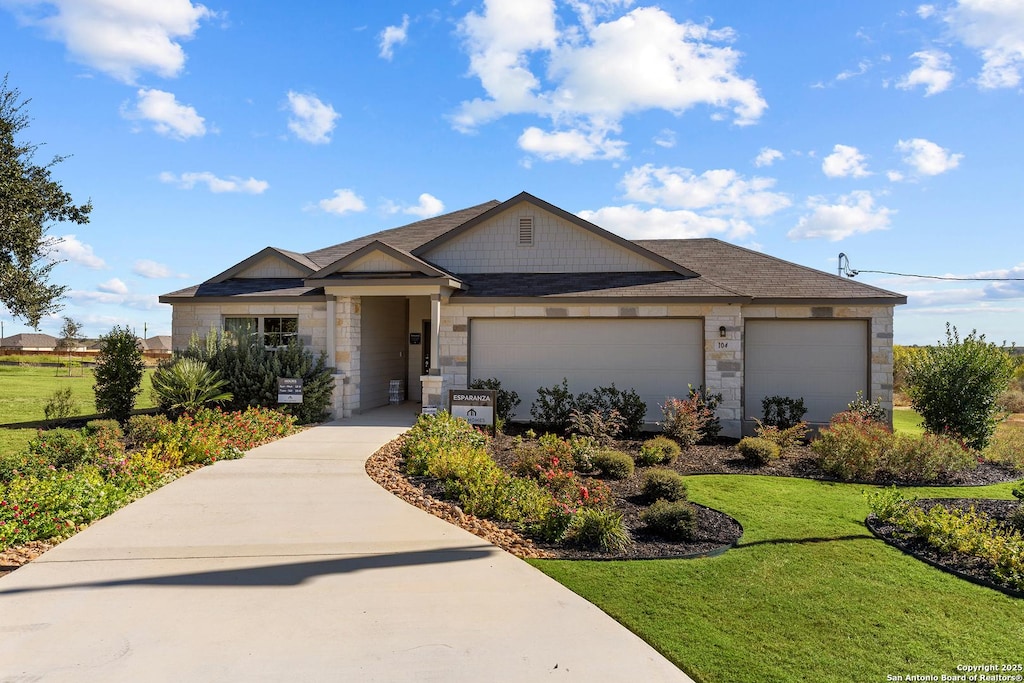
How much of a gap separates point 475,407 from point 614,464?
11.8 ft

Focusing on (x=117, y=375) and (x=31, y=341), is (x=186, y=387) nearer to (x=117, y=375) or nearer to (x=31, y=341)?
(x=117, y=375)

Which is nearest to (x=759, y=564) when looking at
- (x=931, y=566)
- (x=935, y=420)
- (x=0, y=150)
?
(x=931, y=566)

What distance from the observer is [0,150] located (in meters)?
17.7

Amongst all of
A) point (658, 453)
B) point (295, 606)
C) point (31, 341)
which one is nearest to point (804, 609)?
point (295, 606)

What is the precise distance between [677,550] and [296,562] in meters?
3.79

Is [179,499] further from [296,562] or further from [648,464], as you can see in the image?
[648,464]

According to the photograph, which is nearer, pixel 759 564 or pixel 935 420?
pixel 759 564

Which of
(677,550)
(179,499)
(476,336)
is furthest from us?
(476,336)

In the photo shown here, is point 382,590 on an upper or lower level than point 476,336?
lower

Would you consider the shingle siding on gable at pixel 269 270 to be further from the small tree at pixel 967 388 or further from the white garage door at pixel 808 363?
the small tree at pixel 967 388

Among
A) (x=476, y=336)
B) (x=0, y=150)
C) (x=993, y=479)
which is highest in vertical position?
(x=0, y=150)


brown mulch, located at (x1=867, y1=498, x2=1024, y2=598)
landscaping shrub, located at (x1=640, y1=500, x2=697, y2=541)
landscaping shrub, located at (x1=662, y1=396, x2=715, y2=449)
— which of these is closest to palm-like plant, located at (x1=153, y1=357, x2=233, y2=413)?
landscaping shrub, located at (x1=662, y1=396, x2=715, y2=449)

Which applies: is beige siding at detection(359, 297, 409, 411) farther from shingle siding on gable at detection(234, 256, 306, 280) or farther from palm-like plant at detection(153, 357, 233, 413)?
palm-like plant at detection(153, 357, 233, 413)

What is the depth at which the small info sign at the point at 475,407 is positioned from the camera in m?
12.1
